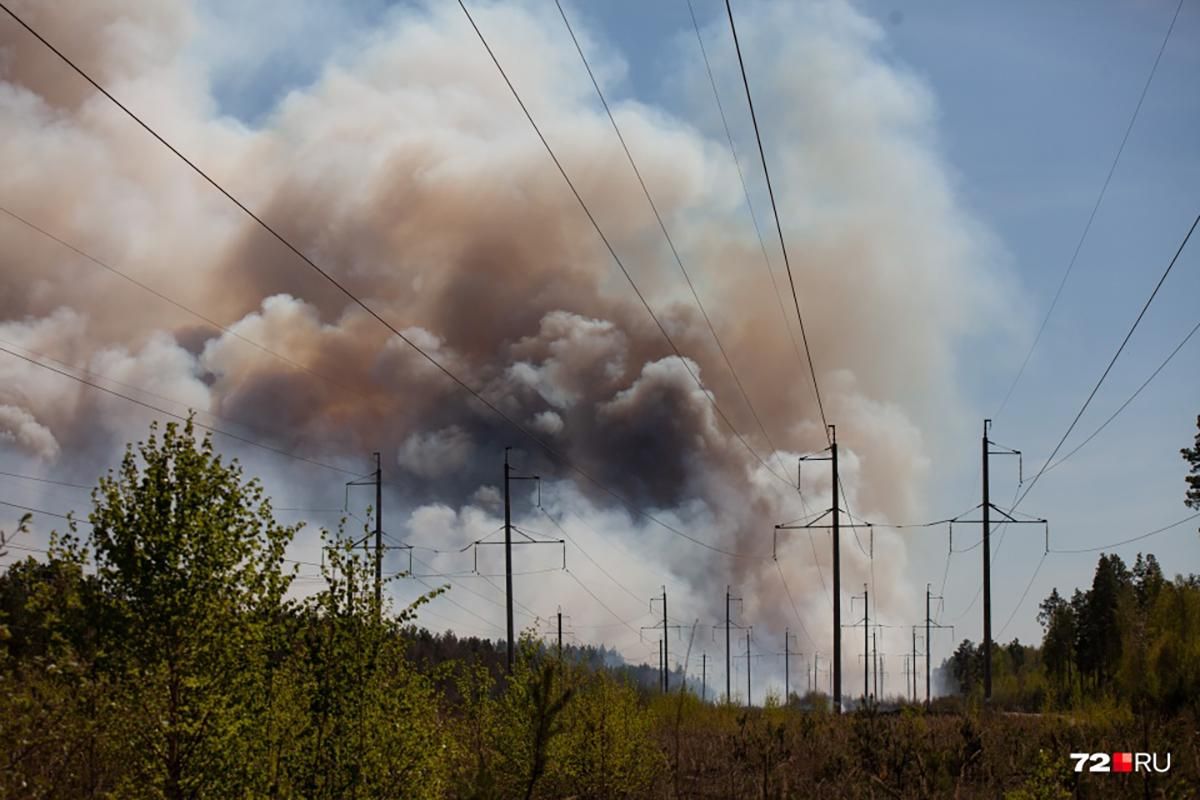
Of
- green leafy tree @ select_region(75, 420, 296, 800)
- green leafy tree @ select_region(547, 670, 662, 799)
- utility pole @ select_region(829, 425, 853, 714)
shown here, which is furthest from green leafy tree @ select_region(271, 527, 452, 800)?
utility pole @ select_region(829, 425, 853, 714)

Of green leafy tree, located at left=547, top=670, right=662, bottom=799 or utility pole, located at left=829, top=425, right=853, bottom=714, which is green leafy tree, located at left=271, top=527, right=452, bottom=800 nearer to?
green leafy tree, located at left=547, top=670, right=662, bottom=799

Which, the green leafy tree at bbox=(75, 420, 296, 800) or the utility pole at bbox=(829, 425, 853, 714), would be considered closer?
the green leafy tree at bbox=(75, 420, 296, 800)

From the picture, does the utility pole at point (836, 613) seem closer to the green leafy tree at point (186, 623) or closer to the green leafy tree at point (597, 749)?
the green leafy tree at point (597, 749)

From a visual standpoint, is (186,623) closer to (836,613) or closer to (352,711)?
(352,711)

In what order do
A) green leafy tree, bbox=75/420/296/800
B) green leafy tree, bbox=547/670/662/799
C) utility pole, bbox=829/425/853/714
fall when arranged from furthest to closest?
utility pole, bbox=829/425/853/714
green leafy tree, bbox=547/670/662/799
green leafy tree, bbox=75/420/296/800

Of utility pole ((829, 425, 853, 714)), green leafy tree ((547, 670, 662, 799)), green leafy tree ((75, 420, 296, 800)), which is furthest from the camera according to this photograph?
utility pole ((829, 425, 853, 714))

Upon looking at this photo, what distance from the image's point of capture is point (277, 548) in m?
14.5

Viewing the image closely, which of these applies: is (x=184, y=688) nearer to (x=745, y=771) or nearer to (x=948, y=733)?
(x=745, y=771)

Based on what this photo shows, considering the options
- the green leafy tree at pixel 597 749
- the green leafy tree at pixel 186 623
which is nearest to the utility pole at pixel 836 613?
the green leafy tree at pixel 597 749

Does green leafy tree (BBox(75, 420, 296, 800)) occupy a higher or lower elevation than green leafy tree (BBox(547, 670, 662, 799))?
higher

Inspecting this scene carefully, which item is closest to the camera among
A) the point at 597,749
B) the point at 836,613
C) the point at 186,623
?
the point at 186,623

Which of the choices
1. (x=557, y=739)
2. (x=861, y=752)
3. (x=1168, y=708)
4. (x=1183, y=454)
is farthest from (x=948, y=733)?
(x=1183, y=454)

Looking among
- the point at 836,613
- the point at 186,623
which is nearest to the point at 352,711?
the point at 186,623

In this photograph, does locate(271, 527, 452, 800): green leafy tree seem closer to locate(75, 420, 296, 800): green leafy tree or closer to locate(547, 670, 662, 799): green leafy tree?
locate(75, 420, 296, 800): green leafy tree
